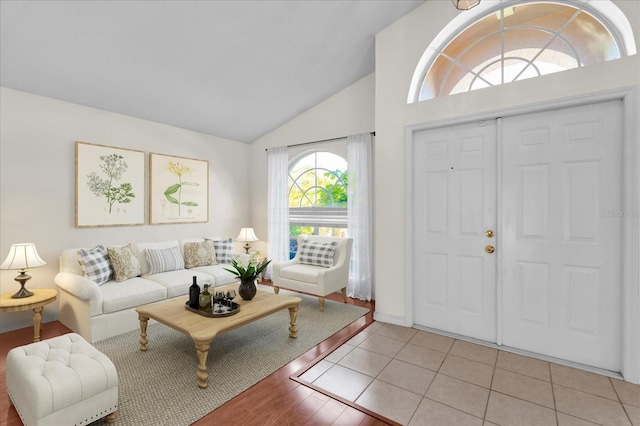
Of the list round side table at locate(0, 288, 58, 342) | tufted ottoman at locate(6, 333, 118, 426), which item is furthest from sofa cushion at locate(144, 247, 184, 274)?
tufted ottoman at locate(6, 333, 118, 426)

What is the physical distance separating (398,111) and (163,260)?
3.51m

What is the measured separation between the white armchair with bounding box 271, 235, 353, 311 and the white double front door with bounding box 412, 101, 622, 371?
43.7 inches

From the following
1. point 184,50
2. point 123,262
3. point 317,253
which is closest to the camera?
point 184,50

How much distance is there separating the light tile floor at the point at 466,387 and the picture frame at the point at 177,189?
3296mm

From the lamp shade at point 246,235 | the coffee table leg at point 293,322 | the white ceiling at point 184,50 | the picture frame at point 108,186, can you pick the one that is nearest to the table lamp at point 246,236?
the lamp shade at point 246,235

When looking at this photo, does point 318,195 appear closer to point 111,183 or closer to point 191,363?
point 111,183

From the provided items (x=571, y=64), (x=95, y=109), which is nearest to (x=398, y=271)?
(x=571, y=64)

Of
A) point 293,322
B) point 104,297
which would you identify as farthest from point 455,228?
point 104,297

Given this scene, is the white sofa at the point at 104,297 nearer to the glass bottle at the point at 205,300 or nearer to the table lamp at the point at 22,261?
the table lamp at the point at 22,261

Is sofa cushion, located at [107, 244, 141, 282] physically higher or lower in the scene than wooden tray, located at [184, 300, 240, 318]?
higher

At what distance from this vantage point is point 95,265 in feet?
11.5

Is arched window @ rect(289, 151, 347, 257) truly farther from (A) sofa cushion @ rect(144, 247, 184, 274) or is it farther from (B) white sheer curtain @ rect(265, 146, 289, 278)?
(A) sofa cushion @ rect(144, 247, 184, 274)

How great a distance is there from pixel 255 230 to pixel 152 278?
222 centimetres

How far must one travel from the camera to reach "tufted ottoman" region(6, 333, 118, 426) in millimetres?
1653
